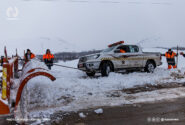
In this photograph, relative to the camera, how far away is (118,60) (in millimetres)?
9422

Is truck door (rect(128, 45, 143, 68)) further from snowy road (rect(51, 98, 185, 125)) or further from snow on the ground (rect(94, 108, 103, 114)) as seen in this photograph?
snow on the ground (rect(94, 108, 103, 114))

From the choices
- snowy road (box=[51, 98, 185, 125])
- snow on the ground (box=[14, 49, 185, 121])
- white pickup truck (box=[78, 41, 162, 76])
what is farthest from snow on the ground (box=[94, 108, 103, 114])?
white pickup truck (box=[78, 41, 162, 76])

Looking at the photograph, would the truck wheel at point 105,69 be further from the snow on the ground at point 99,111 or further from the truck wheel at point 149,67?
the snow on the ground at point 99,111

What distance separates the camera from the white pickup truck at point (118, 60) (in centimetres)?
882

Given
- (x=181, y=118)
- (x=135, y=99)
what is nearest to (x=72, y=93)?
(x=135, y=99)

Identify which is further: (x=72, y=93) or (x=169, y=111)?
(x=72, y=93)

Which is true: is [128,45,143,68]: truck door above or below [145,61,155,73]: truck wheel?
above

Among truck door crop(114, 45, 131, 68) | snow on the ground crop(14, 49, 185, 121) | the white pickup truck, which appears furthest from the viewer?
truck door crop(114, 45, 131, 68)

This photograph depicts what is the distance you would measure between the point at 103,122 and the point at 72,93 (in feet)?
7.75

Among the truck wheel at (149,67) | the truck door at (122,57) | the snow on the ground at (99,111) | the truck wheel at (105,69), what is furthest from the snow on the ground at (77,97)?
the truck wheel at (149,67)

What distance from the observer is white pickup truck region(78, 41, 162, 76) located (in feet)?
28.9

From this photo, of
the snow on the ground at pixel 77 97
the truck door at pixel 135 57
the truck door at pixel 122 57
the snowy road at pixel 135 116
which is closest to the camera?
the snowy road at pixel 135 116

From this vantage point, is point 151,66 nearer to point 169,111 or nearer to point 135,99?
point 135,99

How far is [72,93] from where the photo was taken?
18.4ft
